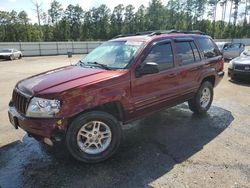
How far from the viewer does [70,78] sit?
4.00 m

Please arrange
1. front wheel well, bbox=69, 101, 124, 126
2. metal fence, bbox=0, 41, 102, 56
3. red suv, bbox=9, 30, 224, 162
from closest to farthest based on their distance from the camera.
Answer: red suv, bbox=9, 30, 224, 162 → front wheel well, bbox=69, 101, 124, 126 → metal fence, bbox=0, 41, 102, 56

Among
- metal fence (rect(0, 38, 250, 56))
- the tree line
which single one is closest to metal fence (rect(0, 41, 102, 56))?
metal fence (rect(0, 38, 250, 56))

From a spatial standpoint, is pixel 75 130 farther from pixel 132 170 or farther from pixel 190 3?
pixel 190 3

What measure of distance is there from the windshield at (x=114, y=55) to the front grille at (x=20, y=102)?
134 cm

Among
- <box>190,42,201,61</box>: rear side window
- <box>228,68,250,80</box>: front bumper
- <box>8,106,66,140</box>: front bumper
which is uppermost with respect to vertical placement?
<box>190,42,201,61</box>: rear side window

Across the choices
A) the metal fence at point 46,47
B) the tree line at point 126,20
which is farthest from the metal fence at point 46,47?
the tree line at point 126,20

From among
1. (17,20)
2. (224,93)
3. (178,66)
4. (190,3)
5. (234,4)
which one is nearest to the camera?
(178,66)

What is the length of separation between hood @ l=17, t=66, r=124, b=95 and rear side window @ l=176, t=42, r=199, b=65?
156cm

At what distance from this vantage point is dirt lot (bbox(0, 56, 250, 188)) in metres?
3.45

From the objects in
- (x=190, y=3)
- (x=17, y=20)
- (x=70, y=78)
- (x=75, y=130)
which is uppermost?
(x=190, y=3)

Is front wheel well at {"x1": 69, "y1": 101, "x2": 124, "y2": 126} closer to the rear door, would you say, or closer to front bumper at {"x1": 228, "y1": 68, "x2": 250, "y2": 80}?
the rear door

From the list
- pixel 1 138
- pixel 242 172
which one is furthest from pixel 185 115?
pixel 1 138

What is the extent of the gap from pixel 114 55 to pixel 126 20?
62.5 metres

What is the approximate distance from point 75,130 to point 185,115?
10.5ft
